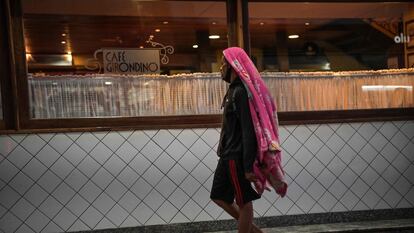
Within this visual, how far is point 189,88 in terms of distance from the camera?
20.1ft

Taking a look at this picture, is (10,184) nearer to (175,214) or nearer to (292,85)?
(175,214)

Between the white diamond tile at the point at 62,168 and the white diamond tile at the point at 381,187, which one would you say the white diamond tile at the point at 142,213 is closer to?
the white diamond tile at the point at 62,168

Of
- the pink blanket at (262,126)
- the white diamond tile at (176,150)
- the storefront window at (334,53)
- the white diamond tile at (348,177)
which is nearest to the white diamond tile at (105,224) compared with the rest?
the white diamond tile at (176,150)

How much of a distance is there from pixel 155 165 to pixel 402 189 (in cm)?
297

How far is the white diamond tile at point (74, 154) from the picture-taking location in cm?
557

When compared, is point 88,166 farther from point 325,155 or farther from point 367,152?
point 367,152

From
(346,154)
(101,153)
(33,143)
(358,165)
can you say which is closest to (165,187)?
(101,153)

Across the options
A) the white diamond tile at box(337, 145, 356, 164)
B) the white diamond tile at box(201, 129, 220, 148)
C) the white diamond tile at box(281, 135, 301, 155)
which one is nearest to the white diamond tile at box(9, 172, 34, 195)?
the white diamond tile at box(201, 129, 220, 148)

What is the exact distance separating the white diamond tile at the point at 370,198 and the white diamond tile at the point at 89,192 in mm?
3088

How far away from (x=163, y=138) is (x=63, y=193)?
119 cm

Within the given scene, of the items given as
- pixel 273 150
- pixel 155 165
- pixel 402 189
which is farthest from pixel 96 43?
pixel 402 189

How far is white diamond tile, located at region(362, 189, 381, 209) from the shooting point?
20.6 feet

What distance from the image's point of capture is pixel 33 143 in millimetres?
5488

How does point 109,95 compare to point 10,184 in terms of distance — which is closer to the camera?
point 10,184
